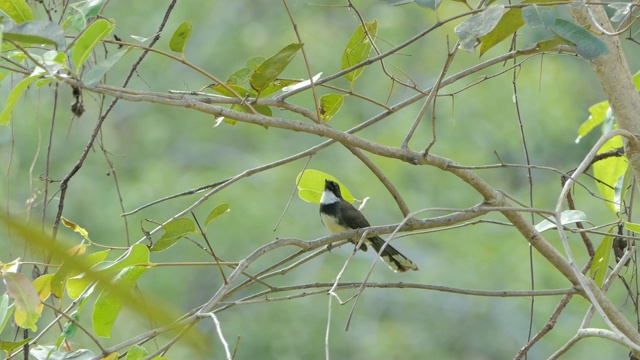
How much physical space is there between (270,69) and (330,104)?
1.23 feet

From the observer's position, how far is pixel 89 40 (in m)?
1.41

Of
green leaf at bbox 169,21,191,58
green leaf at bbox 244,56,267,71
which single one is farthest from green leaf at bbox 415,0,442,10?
green leaf at bbox 169,21,191,58

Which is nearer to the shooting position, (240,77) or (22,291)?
(22,291)

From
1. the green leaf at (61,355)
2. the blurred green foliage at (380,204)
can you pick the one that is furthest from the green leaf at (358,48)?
the blurred green foliage at (380,204)

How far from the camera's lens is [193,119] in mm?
11922

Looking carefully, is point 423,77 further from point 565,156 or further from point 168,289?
point 168,289

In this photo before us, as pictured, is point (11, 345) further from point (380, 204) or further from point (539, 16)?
point (380, 204)

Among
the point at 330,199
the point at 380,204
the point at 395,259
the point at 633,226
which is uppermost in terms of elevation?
the point at 633,226

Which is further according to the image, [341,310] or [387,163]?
[387,163]

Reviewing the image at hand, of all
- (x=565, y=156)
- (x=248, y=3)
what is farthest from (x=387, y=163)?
(x=248, y=3)

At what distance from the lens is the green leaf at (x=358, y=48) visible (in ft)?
6.72

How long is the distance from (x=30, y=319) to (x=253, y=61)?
754mm

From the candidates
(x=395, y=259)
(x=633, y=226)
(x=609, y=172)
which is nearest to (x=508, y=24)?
(x=633, y=226)

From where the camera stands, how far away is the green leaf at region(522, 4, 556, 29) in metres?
1.51
